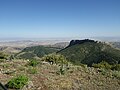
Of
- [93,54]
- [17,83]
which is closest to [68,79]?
[17,83]

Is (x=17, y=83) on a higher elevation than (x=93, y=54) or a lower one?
higher

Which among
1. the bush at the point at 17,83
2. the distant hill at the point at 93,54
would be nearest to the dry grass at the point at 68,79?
the bush at the point at 17,83

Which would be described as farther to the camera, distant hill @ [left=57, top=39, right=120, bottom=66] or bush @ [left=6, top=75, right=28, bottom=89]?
distant hill @ [left=57, top=39, right=120, bottom=66]

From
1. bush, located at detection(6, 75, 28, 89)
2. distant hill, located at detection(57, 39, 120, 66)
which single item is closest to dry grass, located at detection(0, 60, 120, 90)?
bush, located at detection(6, 75, 28, 89)

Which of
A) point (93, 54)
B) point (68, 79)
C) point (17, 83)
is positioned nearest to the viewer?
point (17, 83)

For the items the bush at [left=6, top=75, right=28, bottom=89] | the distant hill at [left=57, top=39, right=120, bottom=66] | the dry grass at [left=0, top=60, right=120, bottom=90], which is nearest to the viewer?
the bush at [left=6, top=75, right=28, bottom=89]

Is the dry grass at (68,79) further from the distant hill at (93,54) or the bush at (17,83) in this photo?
the distant hill at (93,54)

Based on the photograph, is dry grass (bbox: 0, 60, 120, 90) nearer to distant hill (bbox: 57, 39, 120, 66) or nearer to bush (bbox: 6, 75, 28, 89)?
bush (bbox: 6, 75, 28, 89)

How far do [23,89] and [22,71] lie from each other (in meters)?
4.23

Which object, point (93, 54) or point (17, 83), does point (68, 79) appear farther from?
point (93, 54)

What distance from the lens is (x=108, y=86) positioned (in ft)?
48.8

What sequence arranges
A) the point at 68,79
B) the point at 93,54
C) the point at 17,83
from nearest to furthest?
the point at 17,83
the point at 68,79
the point at 93,54

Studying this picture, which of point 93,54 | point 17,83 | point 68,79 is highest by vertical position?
point 17,83

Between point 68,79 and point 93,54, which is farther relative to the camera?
point 93,54
